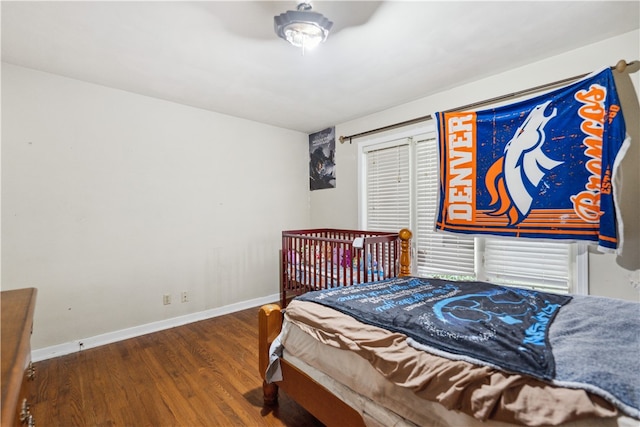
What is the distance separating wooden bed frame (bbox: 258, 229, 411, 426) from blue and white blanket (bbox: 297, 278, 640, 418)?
0.31 meters

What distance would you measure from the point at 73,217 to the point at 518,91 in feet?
12.8

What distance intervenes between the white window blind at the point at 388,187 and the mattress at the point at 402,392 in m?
1.90

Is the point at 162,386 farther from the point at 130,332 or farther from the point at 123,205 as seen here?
the point at 123,205

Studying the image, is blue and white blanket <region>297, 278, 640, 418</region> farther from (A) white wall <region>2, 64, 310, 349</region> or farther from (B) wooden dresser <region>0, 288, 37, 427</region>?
(A) white wall <region>2, 64, 310, 349</region>

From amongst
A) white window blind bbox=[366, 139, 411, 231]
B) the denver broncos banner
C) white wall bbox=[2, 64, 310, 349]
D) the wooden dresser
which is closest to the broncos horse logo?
the denver broncos banner

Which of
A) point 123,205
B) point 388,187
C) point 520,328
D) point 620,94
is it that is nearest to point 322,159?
point 388,187

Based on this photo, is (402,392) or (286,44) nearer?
(402,392)

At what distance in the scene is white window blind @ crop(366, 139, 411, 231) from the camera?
10.6ft

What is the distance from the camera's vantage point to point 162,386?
6.69 ft

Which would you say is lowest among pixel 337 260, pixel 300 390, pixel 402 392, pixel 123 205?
pixel 300 390

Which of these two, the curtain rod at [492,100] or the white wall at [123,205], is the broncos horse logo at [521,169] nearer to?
the curtain rod at [492,100]

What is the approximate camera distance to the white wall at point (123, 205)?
7.86ft

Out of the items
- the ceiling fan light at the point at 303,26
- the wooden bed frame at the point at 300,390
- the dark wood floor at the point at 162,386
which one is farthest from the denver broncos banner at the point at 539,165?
the dark wood floor at the point at 162,386

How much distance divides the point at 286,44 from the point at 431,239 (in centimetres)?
220
